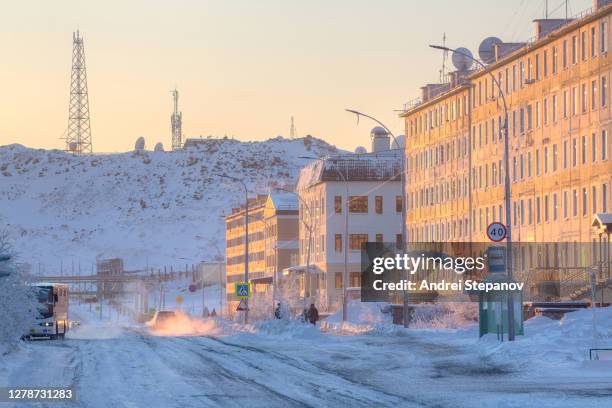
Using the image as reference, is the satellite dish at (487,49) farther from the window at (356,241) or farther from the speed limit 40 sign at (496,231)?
the speed limit 40 sign at (496,231)

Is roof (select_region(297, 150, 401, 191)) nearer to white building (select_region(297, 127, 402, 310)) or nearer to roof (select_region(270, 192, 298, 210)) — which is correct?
white building (select_region(297, 127, 402, 310))

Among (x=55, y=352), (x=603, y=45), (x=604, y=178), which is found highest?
(x=603, y=45)

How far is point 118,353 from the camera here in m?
45.8

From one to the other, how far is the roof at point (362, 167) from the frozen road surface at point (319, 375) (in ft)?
275

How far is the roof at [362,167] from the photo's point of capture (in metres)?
134

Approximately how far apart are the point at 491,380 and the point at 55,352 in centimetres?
2039

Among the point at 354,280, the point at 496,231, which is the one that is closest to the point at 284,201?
the point at 354,280

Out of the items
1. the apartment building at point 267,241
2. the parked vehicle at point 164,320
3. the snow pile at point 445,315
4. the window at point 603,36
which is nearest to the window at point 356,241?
the apartment building at point 267,241

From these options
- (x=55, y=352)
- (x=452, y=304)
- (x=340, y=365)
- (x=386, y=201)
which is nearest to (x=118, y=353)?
(x=55, y=352)

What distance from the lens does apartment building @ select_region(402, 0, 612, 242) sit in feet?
255

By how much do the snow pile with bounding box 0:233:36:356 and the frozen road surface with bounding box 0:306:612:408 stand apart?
0.65 meters

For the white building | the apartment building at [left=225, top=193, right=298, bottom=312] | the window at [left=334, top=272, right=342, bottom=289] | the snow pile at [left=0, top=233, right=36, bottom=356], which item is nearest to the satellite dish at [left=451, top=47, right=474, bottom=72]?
the white building

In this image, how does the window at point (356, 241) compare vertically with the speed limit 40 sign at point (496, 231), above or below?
above

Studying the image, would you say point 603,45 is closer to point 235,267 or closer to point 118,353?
point 118,353
